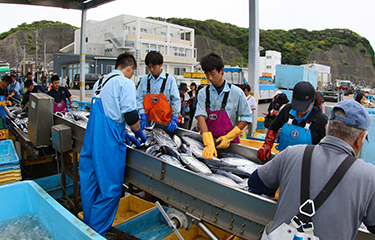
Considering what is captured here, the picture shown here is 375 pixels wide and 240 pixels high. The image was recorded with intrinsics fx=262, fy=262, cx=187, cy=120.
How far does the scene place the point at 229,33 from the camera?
112125 mm

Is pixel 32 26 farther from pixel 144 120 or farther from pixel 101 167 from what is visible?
pixel 101 167

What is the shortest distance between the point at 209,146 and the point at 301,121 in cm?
107

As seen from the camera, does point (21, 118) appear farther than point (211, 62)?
Yes

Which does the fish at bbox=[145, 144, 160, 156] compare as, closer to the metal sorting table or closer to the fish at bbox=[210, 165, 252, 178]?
the metal sorting table

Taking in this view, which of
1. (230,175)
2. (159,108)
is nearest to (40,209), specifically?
(230,175)

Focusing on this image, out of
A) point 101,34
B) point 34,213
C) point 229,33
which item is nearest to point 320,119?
point 34,213

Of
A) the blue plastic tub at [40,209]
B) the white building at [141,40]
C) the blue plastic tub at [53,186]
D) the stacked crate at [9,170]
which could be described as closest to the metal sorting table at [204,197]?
the blue plastic tub at [40,209]

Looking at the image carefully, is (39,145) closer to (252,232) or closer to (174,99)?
(174,99)

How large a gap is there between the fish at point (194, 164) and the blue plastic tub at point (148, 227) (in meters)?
1.14

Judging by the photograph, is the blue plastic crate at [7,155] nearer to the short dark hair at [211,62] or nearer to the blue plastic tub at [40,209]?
the blue plastic tub at [40,209]

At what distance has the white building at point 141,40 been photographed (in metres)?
42.4

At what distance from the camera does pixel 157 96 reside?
13.5ft

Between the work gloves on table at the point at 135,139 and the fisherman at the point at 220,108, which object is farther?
the work gloves on table at the point at 135,139

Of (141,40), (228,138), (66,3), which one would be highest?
(141,40)
